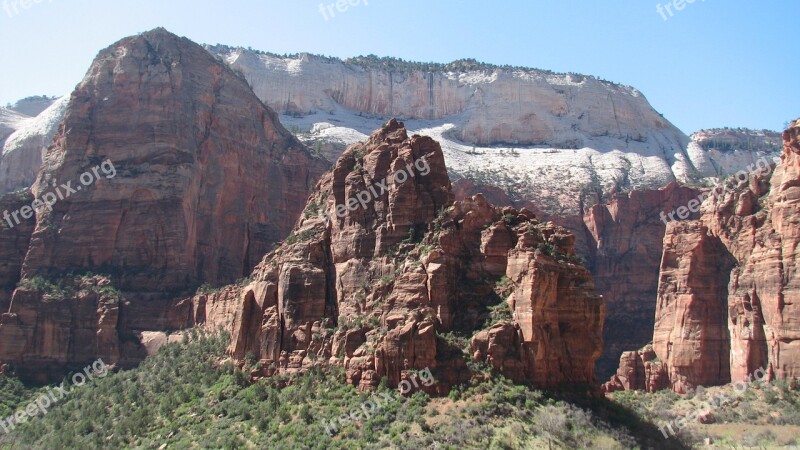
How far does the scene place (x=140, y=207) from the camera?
357 ft

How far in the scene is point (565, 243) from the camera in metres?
66.5

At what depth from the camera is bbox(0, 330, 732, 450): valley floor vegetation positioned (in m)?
55.4

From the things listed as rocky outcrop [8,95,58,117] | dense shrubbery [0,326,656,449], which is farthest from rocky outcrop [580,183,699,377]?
rocky outcrop [8,95,58,117]

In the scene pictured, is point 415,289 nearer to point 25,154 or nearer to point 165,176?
point 165,176

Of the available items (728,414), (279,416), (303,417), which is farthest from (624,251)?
(303,417)

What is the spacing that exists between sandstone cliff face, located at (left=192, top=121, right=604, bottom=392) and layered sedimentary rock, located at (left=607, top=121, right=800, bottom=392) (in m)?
32.1

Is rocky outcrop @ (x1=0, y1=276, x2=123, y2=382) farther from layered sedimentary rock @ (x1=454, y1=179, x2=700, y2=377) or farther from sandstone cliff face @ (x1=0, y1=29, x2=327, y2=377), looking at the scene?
layered sedimentary rock @ (x1=454, y1=179, x2=700, y2=377)

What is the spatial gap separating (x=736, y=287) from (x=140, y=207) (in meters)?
67.3

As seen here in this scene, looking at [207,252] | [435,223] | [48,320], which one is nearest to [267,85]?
[207,252]

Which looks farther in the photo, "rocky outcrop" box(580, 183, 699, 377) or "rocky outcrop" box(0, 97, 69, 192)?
"rocky outcrop" box(0, 97, 69, 192)

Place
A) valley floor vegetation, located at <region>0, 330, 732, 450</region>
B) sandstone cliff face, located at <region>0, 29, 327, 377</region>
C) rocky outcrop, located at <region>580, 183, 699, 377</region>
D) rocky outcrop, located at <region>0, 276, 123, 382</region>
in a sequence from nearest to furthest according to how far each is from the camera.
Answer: valley floor vegetation, located at <region>0, 330, 732, 450</region>, rocky outcrop, located at <region>0, 276, 123, 382</region>, sandstone cliff face, located at <region>0, 29, 327, 377</region>, rocky outcrop, located at <region>580, 183, 699, 377</region>

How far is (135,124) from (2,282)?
80.0 feet

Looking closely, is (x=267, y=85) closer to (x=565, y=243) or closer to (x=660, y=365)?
(x=660, y=365)

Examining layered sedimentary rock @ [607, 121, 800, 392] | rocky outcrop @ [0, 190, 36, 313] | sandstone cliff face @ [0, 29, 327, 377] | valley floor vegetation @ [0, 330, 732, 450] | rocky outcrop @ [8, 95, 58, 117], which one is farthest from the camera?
rocky outcrop @ [8, 95, 58, 117]
